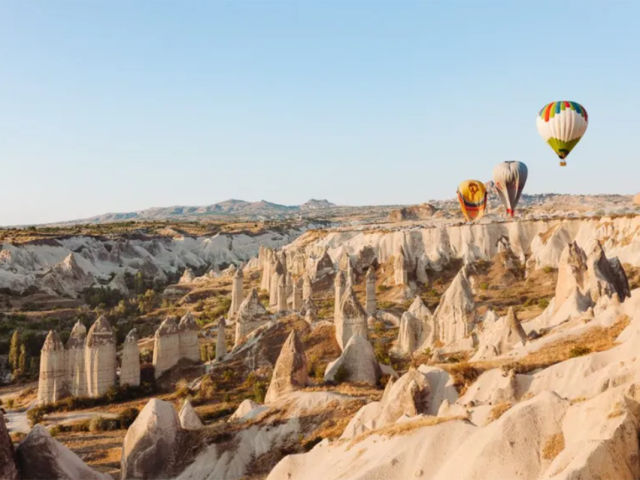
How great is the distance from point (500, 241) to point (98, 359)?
4877cm

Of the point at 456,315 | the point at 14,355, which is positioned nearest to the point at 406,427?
the point at 456,315

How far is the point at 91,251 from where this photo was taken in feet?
306

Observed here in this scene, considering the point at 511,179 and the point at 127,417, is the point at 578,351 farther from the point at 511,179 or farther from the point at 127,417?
the point at 511,179

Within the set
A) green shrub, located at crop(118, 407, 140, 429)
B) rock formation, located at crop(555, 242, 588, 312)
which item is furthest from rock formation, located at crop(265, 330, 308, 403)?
rock formation, located at crop(555, 242, 588, 312)

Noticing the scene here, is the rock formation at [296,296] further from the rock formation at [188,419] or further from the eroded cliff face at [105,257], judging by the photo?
the eroded cliff face at [105,257]

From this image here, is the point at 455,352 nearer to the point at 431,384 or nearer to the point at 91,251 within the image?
the point at 431,384

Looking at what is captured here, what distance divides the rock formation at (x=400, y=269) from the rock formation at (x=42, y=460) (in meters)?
47.8

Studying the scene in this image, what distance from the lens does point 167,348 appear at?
103 feet

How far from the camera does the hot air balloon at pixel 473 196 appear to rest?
6319 cm

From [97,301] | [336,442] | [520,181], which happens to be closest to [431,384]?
[336,442]

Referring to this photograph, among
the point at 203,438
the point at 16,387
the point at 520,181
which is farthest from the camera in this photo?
the point at 520,181

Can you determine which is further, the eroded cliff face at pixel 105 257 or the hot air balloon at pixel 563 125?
the eroded cliff face at pixel 105 257

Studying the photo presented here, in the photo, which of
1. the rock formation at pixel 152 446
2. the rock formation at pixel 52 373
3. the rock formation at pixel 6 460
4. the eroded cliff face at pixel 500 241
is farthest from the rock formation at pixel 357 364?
the eroded cliff face at pixel 500 241

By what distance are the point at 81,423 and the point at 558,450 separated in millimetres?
23001
